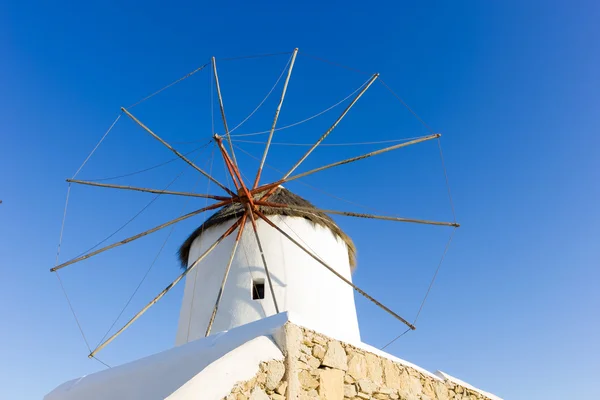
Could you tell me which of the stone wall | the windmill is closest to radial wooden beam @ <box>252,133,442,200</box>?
the windmill

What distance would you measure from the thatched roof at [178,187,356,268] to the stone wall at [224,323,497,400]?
3.66 m

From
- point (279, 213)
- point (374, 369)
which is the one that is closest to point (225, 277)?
point (279, 213)

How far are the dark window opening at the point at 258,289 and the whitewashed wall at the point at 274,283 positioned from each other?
72mm

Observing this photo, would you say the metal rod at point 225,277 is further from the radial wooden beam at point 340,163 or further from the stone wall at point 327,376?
the stone wall at point 327,376

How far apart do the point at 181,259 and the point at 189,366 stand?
5.09 m

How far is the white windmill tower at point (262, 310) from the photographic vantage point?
269cm

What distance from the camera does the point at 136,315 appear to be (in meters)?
5.47

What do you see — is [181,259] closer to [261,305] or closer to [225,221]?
[225,221]

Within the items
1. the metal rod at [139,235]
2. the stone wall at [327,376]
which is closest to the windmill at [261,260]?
the metal rod at [139,235]

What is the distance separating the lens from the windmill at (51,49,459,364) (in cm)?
607

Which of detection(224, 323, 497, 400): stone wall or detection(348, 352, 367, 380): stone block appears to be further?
detection(348, 352, 367, 380): stone block

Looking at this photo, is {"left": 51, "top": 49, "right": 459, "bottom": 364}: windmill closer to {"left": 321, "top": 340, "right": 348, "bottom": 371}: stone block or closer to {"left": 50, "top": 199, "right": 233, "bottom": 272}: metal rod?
{"left": 50, "top": 199, "right": 233, "bottom": 272}: metal rod

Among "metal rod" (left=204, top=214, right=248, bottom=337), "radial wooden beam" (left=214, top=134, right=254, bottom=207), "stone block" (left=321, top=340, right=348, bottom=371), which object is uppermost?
"radial wooden beam" (left=214, top=134, right=254, bottom=207)

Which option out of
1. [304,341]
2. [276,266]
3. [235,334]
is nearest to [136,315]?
[276,266]
